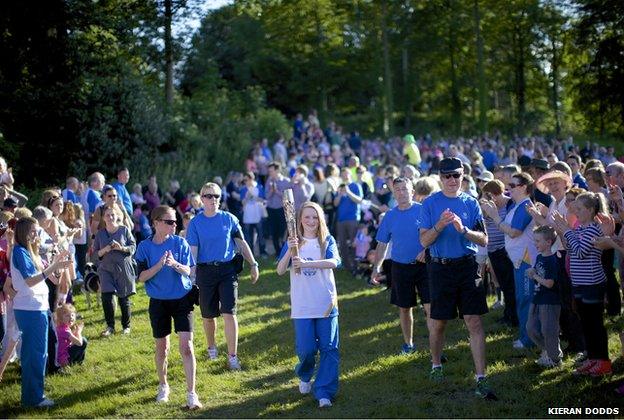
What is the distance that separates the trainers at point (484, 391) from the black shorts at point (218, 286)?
3.07 metres

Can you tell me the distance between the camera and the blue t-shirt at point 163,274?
8273 millimetres

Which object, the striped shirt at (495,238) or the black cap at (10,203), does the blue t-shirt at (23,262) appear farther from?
the striped shirt at (495,238)

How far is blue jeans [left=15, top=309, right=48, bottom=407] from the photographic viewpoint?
839cm

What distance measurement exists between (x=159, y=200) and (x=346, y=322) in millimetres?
7449

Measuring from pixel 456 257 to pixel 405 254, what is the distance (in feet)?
5.91

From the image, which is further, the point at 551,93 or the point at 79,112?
the point at 551,93

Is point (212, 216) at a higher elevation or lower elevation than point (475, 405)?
higher

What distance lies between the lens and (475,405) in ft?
24.7

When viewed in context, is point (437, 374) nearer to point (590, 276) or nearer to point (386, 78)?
point (590, 276)

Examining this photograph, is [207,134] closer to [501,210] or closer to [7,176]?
[7,176]

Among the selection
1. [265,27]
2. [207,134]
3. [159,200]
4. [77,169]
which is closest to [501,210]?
[159,200]

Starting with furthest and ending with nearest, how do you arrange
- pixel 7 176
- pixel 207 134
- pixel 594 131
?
pixel 594 131 → pixel 207 134 → pixel 7 176

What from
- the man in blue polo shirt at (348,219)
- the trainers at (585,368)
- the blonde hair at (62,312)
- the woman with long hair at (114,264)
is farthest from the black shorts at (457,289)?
the man in blue polo shirt at (348,219)

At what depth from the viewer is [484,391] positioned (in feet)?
25.3
